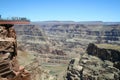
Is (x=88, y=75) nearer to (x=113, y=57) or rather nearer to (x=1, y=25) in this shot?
(x=113, y=57)

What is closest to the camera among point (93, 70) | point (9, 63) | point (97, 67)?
point (9, 63)

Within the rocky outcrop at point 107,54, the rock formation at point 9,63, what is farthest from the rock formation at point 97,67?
the rock formation at point 9,63

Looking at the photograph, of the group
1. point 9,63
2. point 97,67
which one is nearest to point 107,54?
point 97,67

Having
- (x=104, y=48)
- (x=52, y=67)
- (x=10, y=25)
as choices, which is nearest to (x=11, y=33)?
(x=10, y=25)

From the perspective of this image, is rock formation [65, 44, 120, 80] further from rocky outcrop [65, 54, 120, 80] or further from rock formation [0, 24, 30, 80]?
rock formation [0, 24, 30, 80]

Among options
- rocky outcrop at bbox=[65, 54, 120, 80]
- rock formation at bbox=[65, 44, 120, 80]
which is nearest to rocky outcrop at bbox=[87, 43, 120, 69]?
rock formation at bbox=[65, 44, 120, 80]

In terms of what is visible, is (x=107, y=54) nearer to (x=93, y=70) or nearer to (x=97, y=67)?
(x=97, y=67)

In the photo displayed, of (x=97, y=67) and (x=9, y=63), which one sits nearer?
(x=9, y=63)

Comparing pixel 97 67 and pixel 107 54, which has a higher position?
pixel 107 54

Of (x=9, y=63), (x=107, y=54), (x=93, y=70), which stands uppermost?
(x=9, y=63)
